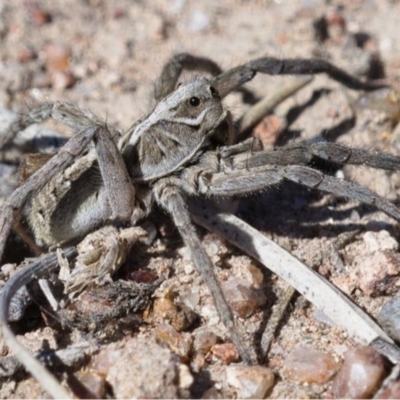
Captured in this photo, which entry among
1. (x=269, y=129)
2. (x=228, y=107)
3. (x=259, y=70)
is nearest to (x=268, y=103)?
(x=269, y=129)

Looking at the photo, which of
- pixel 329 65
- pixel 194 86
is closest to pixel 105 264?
pixel 194 86

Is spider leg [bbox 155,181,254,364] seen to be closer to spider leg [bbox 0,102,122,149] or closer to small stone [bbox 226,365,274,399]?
small stone [bbox 226,365,274,399]

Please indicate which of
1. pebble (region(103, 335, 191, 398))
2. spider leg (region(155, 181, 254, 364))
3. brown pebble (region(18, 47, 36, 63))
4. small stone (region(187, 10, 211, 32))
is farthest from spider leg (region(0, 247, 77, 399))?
small stone (region(187, 10, 211, 32))

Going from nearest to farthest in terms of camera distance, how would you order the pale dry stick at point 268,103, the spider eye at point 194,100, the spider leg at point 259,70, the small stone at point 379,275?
the small stone at point 379,275 < the spider eye at point 194,100 < the spider leg at point 259,70 < the pale dry stick at point 268,103

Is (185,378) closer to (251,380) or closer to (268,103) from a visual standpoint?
(251,380)

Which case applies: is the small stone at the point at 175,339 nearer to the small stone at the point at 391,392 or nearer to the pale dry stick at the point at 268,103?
the small stone at the point at 391,392

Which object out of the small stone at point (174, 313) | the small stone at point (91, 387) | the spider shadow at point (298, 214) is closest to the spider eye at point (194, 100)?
the spider shadow at point (298, 214)
